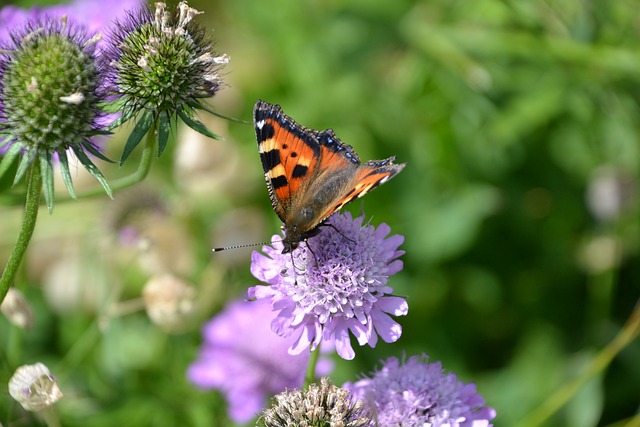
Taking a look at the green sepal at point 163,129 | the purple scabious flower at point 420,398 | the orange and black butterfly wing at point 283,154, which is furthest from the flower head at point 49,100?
the purple scabious flower at point 420,398

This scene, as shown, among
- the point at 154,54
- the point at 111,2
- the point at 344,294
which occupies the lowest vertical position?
the point at 344,294

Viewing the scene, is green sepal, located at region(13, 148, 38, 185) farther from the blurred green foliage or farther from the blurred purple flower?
the blurred green foliage

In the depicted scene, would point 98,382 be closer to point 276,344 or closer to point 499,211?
point 276,344

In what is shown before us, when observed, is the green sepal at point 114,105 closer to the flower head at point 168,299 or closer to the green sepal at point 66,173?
the green sepal at point 66,173

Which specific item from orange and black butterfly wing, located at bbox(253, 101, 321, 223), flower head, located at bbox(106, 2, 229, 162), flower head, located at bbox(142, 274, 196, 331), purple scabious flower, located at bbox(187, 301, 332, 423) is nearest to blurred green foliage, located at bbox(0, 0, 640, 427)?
purple scabious flower, located at bbox(187, 301, 332, 423)

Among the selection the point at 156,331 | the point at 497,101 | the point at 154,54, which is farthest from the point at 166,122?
the point at 497,101

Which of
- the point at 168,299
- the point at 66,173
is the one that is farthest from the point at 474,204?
the point at 66,173
